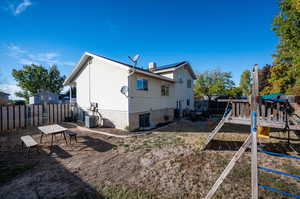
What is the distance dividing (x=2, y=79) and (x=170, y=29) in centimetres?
3553

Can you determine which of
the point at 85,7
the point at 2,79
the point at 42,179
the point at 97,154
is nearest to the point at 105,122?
the point at 97,154

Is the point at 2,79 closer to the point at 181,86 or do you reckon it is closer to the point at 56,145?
the point at 56,145

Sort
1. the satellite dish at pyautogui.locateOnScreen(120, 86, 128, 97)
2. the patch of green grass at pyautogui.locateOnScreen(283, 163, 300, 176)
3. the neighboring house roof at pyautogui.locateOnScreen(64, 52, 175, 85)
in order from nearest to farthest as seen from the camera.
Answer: the patch of green grass at pyautogui.locateOnScreen(283, 163, 300, 176) → the satellite dish at pyautogui.locateOnScreen(120, 86, 128, 97) → the neighboring house roof at pyautogui.locateOnScreen(64, 52, 175, 85)

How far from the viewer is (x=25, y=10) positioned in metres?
7.93

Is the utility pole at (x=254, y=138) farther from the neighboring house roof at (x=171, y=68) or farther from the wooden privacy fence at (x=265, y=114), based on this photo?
the neighboring house roof at (x=171, y=68)

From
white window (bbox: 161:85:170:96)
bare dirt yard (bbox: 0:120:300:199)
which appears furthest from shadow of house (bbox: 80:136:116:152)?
white window (bbox: 161:85:170:96)

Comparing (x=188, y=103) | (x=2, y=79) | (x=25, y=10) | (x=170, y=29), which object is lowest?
(x=188, y=103)

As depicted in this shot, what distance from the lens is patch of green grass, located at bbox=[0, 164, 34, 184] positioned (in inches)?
131

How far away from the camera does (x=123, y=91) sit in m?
8.34

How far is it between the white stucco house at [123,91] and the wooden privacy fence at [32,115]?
1701mm

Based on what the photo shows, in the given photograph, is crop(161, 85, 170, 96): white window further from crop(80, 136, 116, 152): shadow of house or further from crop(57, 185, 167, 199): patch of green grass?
crop(57, 185, 167, 199): patch of green grass

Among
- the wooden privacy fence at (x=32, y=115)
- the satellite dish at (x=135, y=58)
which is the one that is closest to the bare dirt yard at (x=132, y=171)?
the wooden privacy fence at (x=32, y=115)

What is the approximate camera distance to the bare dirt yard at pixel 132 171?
2.82m

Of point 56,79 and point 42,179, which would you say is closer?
point 42,179
